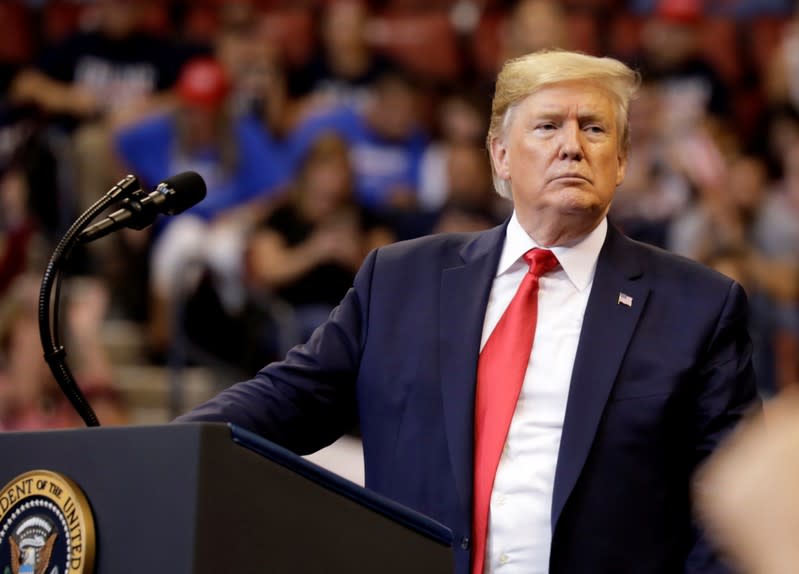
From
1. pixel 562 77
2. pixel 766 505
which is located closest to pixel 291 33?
pixel 562 77

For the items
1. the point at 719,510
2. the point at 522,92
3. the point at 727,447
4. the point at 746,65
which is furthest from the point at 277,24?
A: the point at 719,510

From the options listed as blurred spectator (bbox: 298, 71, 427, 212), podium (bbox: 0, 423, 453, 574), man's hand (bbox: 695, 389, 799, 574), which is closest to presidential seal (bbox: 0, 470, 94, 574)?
podium (bbox: 0, 423, 453, 574)

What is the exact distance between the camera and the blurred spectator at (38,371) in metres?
5.47

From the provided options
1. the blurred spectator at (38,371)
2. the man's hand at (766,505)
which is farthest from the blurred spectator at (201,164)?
the man's hand at (766,505)

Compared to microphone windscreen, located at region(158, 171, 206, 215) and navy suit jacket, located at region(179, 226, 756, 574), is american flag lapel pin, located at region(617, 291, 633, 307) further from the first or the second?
microphone windscreen, located at region(158, 171, 206, 215)

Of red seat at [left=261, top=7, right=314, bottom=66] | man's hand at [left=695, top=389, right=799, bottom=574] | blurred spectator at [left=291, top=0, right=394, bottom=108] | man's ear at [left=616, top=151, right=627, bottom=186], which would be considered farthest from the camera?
red seat at [left=261, top=7, right=314, bottom=66]

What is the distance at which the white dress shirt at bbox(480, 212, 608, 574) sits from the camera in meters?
2.45

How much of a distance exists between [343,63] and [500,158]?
189 inches

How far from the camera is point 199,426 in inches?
73.8

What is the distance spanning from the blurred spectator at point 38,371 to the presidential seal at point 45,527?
3.20m

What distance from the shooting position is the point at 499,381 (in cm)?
257

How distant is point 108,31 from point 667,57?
2893mm

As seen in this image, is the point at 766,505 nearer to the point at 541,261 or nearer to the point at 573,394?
the point at 573,394

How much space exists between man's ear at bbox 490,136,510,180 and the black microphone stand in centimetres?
85
